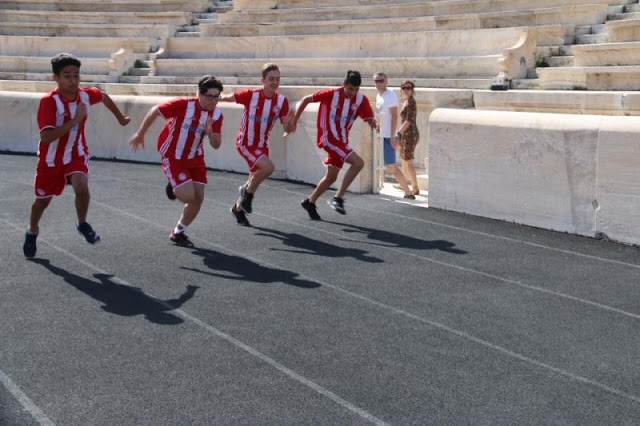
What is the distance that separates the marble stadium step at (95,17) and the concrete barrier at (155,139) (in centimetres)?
543

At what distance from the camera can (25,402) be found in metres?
5.12

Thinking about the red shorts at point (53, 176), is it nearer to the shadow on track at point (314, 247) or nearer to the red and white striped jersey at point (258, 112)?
the shadow on track at point (314, 247)

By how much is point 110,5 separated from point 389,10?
27.6 feet

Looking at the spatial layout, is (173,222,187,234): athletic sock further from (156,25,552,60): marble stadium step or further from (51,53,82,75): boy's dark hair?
(156,25,552,60): marble stadium step

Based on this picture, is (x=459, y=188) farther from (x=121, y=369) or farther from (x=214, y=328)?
(x=121, y=369)

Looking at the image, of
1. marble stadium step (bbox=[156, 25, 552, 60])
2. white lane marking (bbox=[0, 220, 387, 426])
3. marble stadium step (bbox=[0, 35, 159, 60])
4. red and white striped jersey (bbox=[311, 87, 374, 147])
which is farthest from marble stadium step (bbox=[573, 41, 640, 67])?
marble stadium step (bbox=[0, 35, 159, 60])

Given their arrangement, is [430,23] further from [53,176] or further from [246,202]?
[53,176]

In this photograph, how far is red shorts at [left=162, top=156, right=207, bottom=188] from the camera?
9570 millimetres

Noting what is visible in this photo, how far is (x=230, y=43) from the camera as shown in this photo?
63.8 ft

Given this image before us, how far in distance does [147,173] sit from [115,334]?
29.0ft

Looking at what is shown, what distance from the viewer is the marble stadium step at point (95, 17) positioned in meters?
22.4

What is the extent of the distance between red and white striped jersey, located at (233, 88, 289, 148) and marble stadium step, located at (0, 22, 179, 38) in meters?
11.2

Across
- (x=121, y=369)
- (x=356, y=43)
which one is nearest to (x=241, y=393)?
(x=121, y=369)

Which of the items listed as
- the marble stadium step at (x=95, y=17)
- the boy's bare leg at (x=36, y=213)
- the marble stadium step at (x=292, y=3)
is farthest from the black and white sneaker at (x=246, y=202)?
the marble stadium step at (x=95, y=17)
